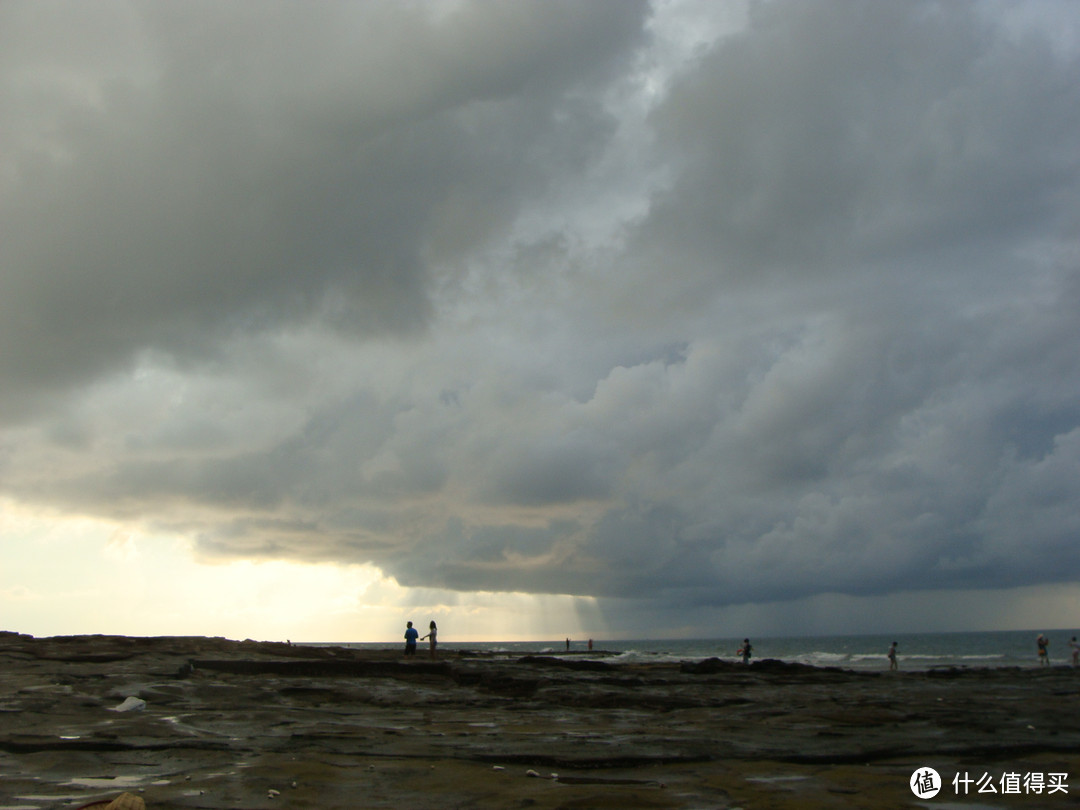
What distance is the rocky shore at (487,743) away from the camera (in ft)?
28.8

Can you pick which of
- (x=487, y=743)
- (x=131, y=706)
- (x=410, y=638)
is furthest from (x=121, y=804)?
(x=410, y=638)

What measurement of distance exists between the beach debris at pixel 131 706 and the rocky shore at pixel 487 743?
0.13 feet

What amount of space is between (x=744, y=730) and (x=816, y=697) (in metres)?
9.84

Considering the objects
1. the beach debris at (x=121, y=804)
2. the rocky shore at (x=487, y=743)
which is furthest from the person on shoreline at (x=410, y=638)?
the beach debris at (x=121, y=804)

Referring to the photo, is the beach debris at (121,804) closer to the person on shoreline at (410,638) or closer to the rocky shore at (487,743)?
the rocky shore at (487,743)

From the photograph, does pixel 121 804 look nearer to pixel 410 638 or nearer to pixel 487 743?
pixel 487 743

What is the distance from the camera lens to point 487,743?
12.6 m

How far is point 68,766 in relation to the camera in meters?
10.0

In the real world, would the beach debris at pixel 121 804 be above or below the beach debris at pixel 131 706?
above

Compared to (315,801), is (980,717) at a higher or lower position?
lower

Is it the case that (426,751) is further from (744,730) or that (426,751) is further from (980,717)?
(980,717)

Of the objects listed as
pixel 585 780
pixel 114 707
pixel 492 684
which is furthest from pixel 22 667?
pixel 585 780

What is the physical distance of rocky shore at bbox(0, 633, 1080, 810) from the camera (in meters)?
8.78

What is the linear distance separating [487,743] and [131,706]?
7926 mm
